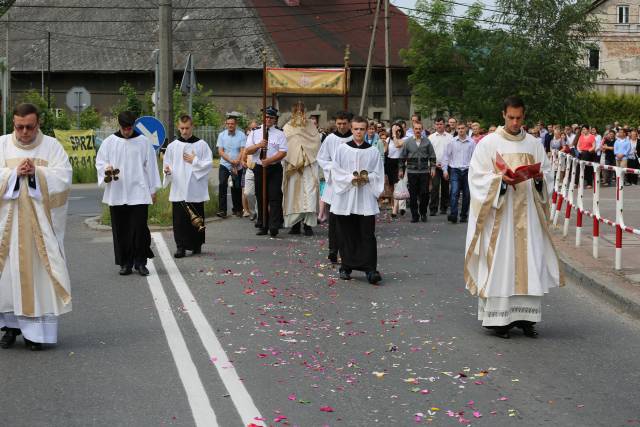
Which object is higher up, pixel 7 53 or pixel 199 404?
pixel 7 53

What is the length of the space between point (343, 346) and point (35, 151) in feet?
9.09

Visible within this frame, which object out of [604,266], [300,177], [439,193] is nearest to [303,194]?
[300,177]

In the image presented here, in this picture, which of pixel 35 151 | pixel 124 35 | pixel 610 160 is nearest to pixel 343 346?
pixel 35 151

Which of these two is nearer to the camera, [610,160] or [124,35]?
[610,160]

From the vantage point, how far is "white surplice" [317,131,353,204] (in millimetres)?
13523

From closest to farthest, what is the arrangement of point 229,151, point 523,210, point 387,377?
point 387,377, point 523,210, point 229,151

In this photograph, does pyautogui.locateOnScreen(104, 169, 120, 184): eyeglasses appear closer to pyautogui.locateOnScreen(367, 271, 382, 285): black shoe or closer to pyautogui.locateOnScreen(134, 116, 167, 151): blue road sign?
pyautogui.locateOnScreen(367, 271, 382, 285): black shoe

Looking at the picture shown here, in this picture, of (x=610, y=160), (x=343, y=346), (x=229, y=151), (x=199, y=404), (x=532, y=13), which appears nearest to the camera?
(x=199, y=404)

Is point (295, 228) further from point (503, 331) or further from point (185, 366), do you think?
point (185, 366)

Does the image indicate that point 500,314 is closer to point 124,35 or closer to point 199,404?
point 199,404

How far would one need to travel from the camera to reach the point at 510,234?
9.87 m

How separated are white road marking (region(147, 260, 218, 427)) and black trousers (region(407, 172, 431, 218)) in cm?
923

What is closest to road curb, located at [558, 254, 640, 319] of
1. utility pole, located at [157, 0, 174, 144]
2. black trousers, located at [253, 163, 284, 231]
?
black trousers, located at [253, 163, 284, 231]

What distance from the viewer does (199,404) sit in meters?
7.19
